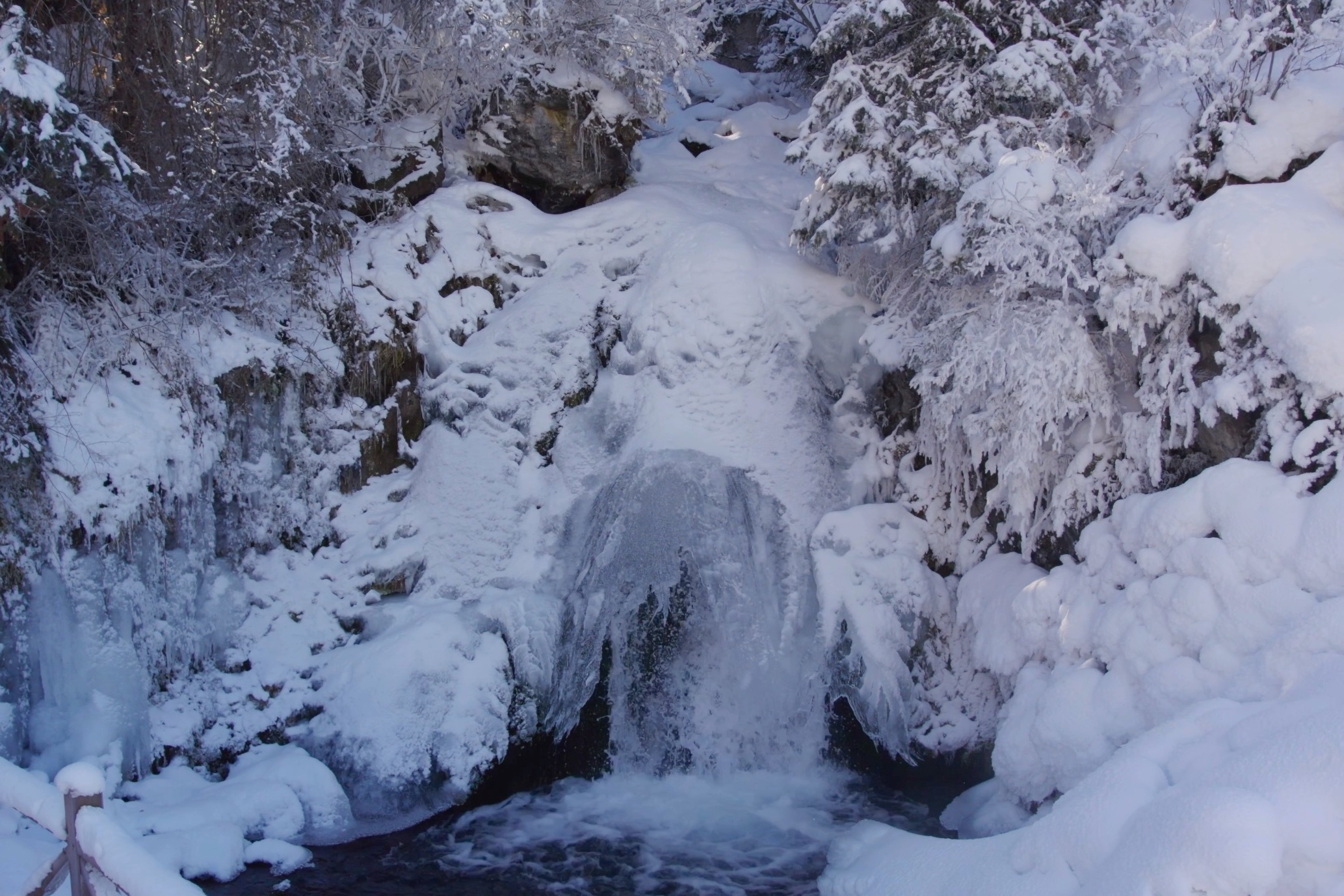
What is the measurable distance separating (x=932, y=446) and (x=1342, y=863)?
4.15m

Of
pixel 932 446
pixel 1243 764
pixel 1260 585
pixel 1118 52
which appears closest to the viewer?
pixel 1243 764

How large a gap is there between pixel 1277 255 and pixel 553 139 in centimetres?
649

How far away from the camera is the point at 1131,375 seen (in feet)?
20.1

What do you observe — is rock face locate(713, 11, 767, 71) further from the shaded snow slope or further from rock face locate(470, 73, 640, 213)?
the shaded snow slope

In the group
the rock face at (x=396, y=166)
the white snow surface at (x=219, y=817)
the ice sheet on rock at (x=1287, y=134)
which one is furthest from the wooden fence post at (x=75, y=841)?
the rock face at (x=396, y=166)

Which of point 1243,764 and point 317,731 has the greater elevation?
point 1243,764

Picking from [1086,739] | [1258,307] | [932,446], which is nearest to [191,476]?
[932,446]

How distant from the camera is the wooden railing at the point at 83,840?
2588mm

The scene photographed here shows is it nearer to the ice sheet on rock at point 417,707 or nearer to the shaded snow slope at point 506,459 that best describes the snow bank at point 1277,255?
the shaded snow slope at point 506,459

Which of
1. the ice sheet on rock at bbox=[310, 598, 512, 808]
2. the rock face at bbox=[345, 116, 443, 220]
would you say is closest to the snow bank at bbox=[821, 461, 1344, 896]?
the ice sheet on rock at bbox=[310, 598, 512, 808]

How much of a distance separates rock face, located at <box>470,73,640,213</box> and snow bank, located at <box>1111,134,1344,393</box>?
545 centimetres

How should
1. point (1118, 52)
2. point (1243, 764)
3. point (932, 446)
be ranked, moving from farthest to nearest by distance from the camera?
point (932, 446), point (1118, 52), point (1243, 764)

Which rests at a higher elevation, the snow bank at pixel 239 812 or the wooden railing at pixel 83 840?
the wooden railing at pixel 83 840

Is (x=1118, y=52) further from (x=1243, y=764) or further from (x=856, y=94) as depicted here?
(x=1243, y=764)
